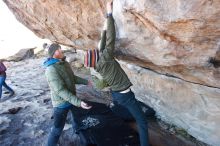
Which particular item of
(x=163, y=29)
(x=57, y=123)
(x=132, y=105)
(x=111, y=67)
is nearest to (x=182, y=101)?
(x=132, y=105)

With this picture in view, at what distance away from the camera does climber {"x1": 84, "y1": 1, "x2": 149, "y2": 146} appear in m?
4.89

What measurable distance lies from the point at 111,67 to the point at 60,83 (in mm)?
900

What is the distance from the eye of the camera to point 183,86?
6168 millimetres

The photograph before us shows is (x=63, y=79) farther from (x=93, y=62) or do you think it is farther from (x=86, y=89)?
(x=86, y=89)

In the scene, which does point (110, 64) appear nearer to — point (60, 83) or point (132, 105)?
point (132, 105)

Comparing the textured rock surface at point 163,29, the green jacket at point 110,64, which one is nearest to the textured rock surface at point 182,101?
the textured rock surface at point 163,29

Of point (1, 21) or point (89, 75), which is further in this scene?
point (1, 21)

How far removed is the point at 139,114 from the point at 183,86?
1392 millimetres

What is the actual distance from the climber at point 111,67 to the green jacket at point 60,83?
543 mm

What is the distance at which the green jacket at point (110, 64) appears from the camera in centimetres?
486

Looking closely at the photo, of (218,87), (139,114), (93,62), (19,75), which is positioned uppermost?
(93,62)

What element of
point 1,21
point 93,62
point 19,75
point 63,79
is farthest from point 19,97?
point 1,21

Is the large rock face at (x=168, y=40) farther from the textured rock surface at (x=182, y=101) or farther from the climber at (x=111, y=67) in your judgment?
the climber at (x=111, y=67)

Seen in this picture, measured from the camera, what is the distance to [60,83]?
5.23m
